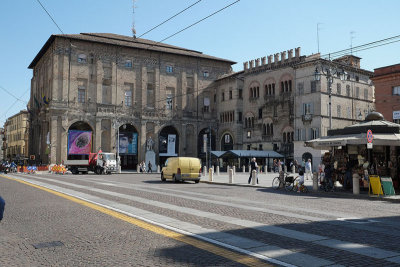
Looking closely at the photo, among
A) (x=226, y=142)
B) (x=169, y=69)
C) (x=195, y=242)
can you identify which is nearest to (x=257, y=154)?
(x=226, y=142)

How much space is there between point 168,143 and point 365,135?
133ft

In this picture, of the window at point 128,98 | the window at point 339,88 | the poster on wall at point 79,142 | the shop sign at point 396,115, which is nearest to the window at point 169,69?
the window at point 128,98

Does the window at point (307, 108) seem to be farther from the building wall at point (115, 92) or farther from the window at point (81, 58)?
the window at point (81, 58)

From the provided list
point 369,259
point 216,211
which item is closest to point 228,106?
point 216,211

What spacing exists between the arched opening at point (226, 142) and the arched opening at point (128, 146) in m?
13.8

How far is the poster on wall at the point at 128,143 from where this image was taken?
51.6 meters

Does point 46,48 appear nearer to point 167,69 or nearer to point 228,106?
point 167,69

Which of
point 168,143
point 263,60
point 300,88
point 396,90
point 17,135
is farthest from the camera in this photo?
point 17,135

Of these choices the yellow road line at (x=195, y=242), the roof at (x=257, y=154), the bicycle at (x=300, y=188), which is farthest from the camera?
the roof at (x=257, y=154)

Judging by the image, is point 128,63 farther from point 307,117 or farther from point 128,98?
point 307,117

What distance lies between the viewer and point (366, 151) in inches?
694

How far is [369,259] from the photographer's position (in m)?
5.17

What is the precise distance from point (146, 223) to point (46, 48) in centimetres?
5090

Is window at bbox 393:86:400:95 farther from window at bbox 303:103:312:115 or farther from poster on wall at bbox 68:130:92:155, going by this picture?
poster on wall at bbox 68:130:92:155
